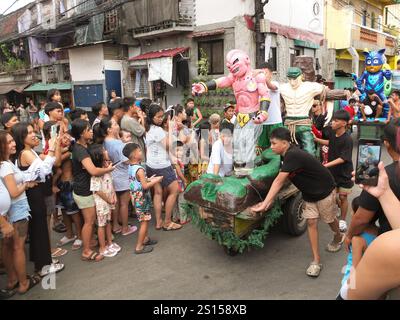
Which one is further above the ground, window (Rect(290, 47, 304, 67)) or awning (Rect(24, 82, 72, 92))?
window (Rect(290, 47, 304, 67))

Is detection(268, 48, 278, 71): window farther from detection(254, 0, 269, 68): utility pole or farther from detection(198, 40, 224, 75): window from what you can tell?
detection(198, 40, 224, 75): window

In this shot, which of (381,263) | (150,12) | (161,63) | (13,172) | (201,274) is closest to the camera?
(381,263)

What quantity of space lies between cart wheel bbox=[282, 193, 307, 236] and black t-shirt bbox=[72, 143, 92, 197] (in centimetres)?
238

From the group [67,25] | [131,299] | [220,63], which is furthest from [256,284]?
[67,25]

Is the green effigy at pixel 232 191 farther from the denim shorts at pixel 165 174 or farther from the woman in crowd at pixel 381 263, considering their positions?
the woman in crowd at pixel 381 263

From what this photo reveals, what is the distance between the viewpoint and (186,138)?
5.25 metres

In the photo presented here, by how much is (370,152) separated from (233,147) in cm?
263

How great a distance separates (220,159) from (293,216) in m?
1.15

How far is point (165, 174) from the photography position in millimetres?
4684

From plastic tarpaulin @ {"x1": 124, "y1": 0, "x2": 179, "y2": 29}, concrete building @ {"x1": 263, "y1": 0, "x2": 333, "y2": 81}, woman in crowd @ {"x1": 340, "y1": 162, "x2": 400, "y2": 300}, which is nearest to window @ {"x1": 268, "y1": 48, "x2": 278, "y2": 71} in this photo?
concrete building @ {"x1": 263, "y1": 0, "x2": 333, "y2": 81}

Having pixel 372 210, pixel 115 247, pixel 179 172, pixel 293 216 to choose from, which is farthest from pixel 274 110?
pixel 372 210

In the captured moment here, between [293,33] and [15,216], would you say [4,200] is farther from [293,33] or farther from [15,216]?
[293,33]

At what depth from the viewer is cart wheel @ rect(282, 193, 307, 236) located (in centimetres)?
414

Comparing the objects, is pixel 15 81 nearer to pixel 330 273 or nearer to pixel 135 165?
pixel 135 165
